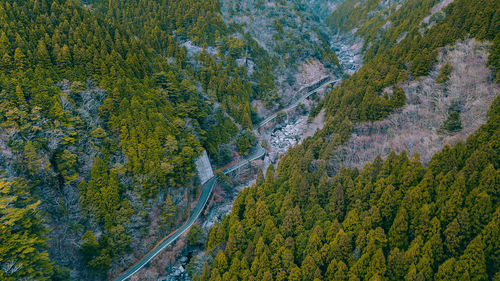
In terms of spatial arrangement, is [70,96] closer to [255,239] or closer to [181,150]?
[181,150]

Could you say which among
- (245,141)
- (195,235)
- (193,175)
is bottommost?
(195,235)

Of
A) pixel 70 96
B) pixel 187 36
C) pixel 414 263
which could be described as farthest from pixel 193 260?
pixel 187 36

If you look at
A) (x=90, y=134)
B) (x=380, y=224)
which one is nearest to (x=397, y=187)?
(x=380, y=224)

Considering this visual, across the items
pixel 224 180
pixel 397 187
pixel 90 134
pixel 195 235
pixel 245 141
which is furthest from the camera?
pixel 245 141

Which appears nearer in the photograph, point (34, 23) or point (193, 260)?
point (193, 260)

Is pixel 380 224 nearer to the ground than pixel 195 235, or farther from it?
nearer to the ground

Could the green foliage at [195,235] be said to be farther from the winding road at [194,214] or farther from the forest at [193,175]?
the winding road at [194,214]

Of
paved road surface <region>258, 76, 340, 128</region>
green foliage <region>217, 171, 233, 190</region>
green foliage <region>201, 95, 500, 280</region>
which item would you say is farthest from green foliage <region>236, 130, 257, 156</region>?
green foliage <region>201, 95, 500, 280</region>

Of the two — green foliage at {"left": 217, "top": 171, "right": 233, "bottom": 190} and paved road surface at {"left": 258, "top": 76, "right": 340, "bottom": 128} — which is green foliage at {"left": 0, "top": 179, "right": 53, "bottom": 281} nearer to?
green foliage at {"left": 217, "top": 171, "right": 233, "bottom": 190}

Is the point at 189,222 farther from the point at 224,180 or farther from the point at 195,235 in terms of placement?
the point at 224,180
